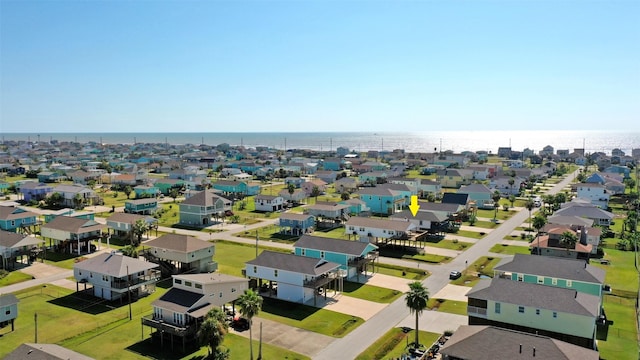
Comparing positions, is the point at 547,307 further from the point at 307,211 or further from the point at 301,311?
the point at 307,211

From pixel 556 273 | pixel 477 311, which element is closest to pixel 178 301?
pixel 477 311

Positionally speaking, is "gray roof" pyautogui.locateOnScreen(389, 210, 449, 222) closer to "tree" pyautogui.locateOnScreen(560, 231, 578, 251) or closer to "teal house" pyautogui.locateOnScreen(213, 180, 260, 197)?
"tree" pyautogui.locateOnScreen(560, 231, 578, 251)

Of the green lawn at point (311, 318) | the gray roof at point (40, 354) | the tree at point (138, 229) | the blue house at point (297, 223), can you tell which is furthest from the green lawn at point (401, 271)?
the gray roof at point (40, 354)

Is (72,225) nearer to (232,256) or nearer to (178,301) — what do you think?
(232,256)

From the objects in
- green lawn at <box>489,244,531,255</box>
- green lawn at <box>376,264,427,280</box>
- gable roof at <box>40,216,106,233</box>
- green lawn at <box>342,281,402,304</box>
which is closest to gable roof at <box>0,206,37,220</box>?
gable roof at <box>40,216,106,233</box>

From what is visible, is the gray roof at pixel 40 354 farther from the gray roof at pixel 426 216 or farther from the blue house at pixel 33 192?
the blue house at pixel 33 192

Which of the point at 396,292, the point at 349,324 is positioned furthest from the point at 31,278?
the point at 396,292
